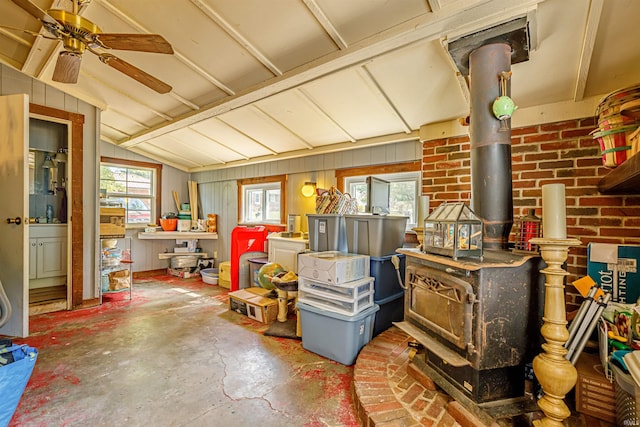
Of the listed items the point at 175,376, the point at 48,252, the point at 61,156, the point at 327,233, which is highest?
the point at 61,156

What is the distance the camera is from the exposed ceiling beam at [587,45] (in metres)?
1.37

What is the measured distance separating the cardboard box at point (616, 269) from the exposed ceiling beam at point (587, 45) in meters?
1.06

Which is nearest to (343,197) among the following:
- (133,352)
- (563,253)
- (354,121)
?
(354,121)

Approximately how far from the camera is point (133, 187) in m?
5.40

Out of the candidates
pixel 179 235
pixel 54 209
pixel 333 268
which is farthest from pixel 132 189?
pixel 333 268

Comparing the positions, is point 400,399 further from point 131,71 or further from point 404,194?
point 131,71

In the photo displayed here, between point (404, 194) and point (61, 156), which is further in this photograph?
point (61, 156)

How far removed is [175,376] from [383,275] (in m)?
1.86

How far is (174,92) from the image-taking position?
3020 mm

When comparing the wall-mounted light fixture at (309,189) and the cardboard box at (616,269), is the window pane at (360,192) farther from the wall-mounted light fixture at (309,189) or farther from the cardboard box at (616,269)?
the cardboard box at (616,269)

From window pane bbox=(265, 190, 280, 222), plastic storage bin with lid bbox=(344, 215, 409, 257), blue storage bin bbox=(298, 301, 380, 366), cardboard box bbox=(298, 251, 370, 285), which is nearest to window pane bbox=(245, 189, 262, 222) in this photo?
window pane bbox=(265, 190, 280, 222)

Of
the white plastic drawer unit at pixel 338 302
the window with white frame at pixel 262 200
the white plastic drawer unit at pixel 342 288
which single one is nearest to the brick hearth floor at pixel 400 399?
the white plastic drawer unit at pixel 338 302

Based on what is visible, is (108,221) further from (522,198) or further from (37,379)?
(522,198)

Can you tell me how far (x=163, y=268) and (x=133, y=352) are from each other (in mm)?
3590
